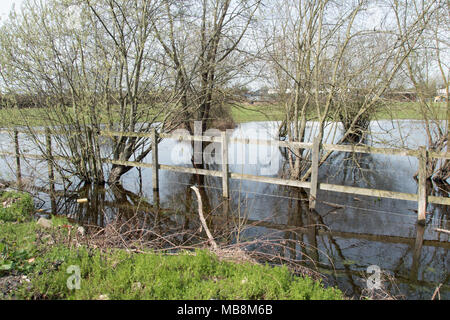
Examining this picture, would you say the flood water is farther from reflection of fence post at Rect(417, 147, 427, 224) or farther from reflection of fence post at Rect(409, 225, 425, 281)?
reflection of fence post at Rect(417, 147, 427, 224)

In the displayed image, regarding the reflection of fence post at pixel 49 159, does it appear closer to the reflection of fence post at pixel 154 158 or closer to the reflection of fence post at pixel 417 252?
the reflection of fence post at pixel 154 158

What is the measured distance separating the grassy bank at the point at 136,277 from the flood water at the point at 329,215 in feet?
4.51

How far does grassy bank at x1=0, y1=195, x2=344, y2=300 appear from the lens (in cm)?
338

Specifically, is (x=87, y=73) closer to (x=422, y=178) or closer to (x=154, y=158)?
(x=154, y=158)

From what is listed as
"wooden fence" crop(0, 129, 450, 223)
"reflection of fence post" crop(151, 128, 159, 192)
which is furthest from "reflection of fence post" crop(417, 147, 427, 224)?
"reflection of fence post" crop(151, 128, 159, 192)

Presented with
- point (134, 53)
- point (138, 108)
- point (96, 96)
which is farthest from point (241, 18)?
point (96, 96)

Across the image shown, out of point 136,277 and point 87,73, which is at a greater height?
point 87,73

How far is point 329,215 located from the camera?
7812mm

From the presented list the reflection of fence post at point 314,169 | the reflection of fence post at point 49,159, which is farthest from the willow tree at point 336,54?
the reflection of fence post at point 49,159

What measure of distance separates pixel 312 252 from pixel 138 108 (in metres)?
7.08

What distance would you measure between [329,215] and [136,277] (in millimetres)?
5378

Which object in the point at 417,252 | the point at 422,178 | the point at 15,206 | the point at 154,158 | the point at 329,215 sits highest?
the point at 154,158

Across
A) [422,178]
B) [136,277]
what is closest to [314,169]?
[422,178]

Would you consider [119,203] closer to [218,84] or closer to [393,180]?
[218,84]
